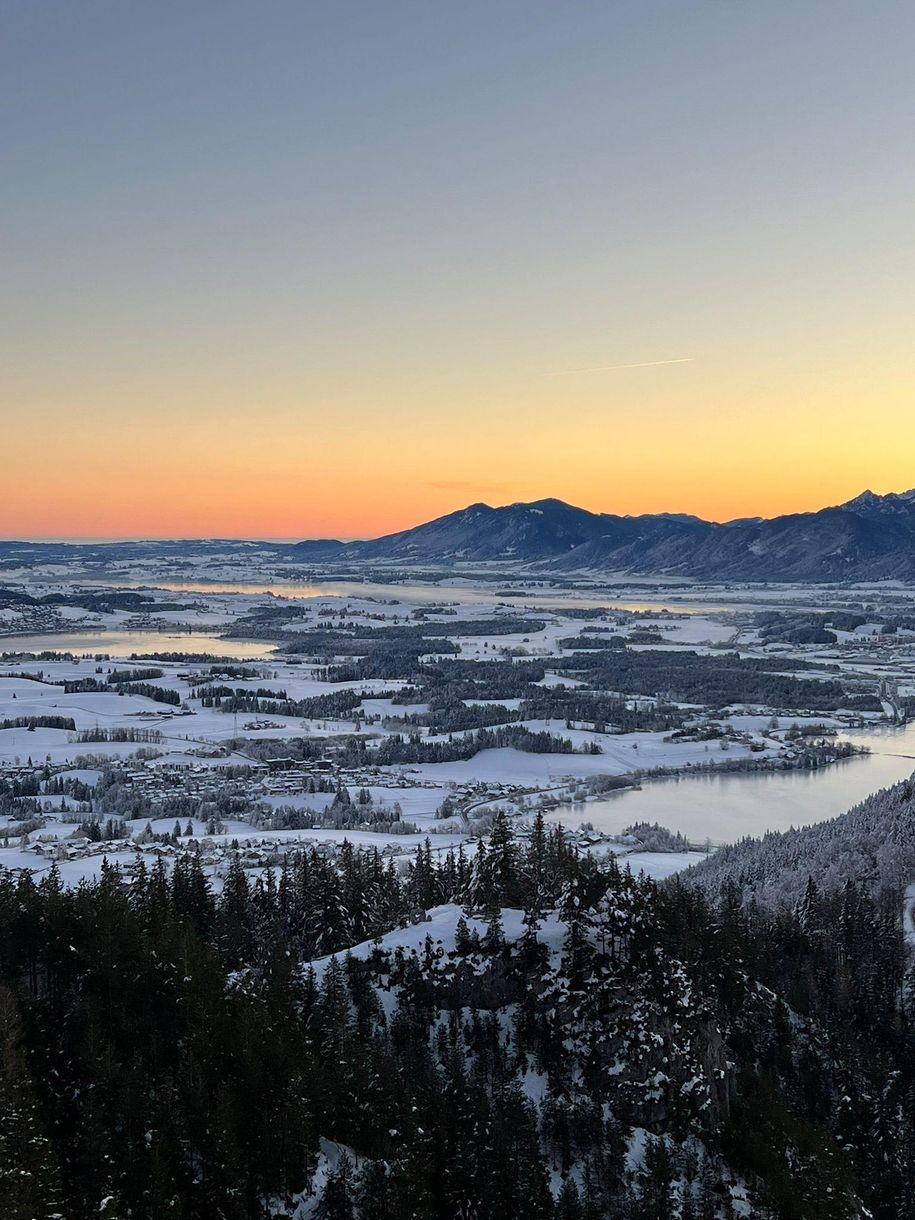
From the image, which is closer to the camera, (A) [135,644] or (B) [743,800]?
(B) [743,800]

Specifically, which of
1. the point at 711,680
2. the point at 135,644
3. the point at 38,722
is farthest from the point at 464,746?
the point at 135,644

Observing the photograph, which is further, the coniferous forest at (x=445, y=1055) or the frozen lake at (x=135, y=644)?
the frozen lake at (x=135, y=644)

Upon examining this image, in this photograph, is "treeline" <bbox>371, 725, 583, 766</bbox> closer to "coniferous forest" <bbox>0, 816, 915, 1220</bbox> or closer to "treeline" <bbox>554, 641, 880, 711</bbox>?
"treeline" <bbox>554, 641, 880, 711</bbox>

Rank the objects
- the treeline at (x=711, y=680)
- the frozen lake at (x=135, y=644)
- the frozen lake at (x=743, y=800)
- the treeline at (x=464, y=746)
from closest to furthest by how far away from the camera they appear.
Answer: the frozen lake at (x=743, y=800) → the treeline at (x=464, y=746) → the treeline at (x=711, y=680) → the frozen lake at (x=135, y=644)

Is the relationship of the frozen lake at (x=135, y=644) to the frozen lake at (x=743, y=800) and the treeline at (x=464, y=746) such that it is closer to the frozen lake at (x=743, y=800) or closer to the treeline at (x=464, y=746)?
the treeline at (x=464, y=746)

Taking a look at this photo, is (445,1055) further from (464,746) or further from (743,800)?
(464,746)

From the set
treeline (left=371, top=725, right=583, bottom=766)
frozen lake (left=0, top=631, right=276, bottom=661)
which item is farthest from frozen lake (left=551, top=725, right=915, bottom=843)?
frozen lake (left=0, top=631, right=276, bottom=661)

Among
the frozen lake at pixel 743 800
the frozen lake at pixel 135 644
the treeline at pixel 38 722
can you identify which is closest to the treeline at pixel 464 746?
the frozen lake at pixel 743 800
